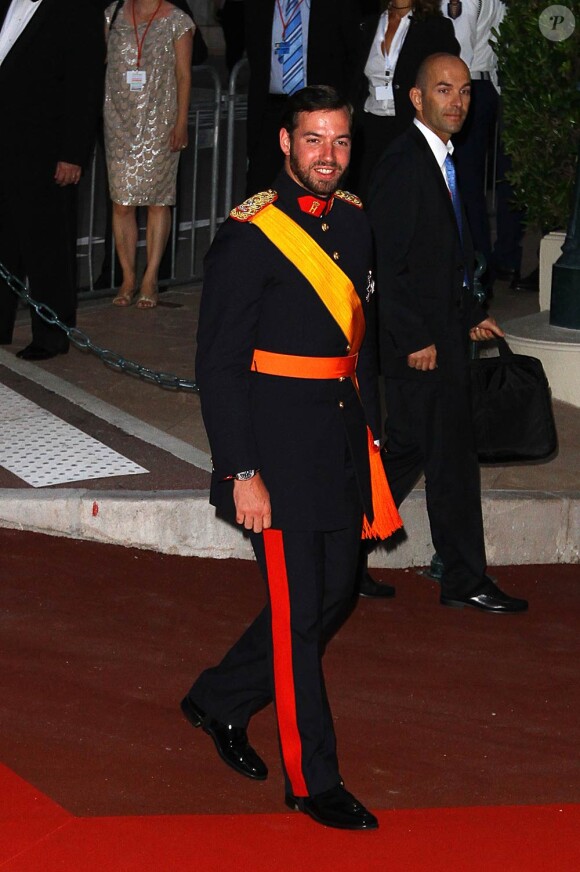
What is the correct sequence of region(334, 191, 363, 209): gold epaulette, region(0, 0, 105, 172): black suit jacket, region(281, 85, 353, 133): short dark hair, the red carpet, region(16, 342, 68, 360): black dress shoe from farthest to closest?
region(16, 342, 68, 360): black dress shoe < region(0, 0, 105, 172): black suit jacket < region(334, 191, 363, 209): gold epaulette < region(281, 85, 353, 133): short dark hair < the red carpet

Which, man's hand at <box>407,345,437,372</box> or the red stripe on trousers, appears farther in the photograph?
man's hand at <box>407,345,437,372</box>

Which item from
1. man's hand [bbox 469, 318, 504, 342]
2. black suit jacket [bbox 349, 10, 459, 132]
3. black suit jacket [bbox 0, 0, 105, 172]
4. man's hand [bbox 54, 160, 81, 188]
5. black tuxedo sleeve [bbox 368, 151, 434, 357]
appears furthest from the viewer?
man's hand [bbox 54, 160, 81, 188]

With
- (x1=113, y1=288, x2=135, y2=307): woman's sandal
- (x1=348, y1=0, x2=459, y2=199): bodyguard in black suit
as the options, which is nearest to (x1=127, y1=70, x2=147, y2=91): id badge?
(x1=348, y1=0, x2=459, y2=199): bodyguard in black suit

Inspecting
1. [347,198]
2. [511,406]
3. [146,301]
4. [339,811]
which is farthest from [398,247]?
[146,301]

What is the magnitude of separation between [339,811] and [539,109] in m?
5.52

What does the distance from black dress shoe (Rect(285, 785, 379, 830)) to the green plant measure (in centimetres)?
523

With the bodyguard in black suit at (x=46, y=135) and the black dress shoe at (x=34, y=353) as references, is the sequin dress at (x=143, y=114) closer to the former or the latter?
the bodyguard in black suit at (x=46, y=135)

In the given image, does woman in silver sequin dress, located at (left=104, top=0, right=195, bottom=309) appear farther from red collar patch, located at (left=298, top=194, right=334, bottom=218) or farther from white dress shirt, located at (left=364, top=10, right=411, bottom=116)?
red collar patch, located at (left=298, top=194, right=334, bottom=218)

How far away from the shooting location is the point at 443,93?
18.6 ft

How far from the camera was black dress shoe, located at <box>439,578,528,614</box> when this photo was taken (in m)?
6.04

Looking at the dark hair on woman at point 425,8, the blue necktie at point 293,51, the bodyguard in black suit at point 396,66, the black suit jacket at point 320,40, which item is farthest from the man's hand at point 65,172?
the dark hair on woman at point 425,8

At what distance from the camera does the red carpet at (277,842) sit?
404cm

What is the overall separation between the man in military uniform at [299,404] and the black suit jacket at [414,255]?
4.04 ft

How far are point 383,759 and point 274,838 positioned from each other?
690mm
